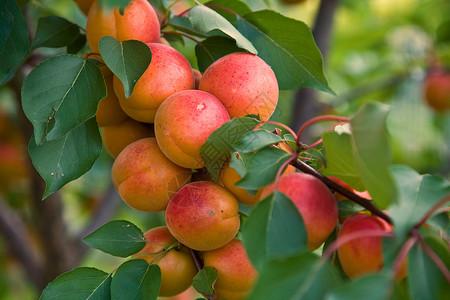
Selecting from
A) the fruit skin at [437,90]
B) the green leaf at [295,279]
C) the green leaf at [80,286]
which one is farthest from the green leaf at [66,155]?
the fruit skin at [437,90]

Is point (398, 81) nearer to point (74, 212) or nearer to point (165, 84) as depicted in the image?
point (165, 84)

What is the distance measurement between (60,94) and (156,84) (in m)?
0.12

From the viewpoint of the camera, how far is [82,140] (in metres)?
0.66

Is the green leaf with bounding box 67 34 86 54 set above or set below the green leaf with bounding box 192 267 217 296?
above

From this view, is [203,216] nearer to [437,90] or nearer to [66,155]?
[66,155]

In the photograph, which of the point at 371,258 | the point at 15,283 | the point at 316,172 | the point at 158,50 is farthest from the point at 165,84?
the point at 15,283

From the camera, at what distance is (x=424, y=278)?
0.43 metres

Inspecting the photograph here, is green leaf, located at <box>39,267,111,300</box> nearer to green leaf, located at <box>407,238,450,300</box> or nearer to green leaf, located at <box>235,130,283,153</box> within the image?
green leaf, located at <box>235,130,283,153</box>

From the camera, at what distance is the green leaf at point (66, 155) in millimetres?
620

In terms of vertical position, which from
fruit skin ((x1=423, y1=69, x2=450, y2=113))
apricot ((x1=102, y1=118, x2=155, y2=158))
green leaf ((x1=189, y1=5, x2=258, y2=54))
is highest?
green leaf ((x1=189, y1=5, x2=258, y2=54))

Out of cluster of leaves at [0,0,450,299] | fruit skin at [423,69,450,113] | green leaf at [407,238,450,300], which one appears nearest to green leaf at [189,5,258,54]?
cluster of leaves at [0,0,450,299]

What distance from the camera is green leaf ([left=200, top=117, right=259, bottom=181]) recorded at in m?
0.54

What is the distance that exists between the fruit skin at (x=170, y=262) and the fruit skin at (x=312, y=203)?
0.18 meters

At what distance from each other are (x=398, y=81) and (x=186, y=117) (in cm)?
155
